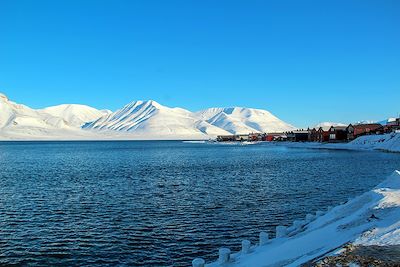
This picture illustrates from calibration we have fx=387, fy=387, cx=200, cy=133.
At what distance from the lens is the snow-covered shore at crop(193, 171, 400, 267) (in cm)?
1283

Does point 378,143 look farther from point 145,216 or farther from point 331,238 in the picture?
point 331,238

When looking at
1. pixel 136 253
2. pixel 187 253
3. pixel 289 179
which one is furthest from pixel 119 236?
pixel 289 179

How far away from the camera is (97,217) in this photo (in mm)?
31688

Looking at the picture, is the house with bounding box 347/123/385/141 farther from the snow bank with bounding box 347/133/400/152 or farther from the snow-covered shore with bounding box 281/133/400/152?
the snow bank with bounding box 347/133/400/152

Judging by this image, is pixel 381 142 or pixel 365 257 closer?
pixel 365 257

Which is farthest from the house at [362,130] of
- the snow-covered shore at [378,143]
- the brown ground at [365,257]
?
the brown ground at [365,257]

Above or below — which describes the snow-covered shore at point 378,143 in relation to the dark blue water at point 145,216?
above

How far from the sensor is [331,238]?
15.3 meters

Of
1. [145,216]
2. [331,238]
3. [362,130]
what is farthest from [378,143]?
[331,238]

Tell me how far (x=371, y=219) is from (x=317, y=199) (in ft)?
76.2

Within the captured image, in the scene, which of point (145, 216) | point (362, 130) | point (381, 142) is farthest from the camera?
point (362, 130)

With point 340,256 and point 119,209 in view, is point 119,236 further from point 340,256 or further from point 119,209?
point 340,256

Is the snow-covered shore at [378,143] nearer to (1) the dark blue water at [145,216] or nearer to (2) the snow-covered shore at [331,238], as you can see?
(1) the dark blue water at [145,216]

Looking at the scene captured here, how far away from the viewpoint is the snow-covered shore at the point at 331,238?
12.8m
